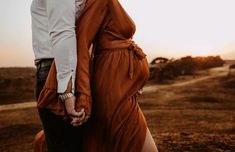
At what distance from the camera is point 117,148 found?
2.39 metres

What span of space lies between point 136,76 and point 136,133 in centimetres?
32

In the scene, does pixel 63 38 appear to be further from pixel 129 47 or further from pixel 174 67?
pixel 174 67

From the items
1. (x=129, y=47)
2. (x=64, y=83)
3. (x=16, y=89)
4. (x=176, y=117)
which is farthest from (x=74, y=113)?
(x=16, y=89)

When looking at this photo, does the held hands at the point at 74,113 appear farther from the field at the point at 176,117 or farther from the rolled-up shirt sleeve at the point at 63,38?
the field at the point at 176,117

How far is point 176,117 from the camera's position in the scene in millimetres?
10617

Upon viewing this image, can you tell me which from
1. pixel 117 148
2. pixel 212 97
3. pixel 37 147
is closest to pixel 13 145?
pixel 37 147

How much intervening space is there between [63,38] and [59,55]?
0.09m

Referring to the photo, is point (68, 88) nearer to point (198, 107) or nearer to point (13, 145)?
point (13, 145)

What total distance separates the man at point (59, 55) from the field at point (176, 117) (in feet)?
10.7

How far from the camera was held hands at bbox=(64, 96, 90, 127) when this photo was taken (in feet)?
7.14

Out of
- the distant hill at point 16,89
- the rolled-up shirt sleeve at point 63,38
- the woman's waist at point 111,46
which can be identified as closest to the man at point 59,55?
the rolled-up shirt sleeve at point 63,38

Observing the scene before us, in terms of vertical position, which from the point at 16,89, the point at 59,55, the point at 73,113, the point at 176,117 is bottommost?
the point at 176,117

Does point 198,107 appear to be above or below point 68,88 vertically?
below

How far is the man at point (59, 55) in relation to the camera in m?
2.15
